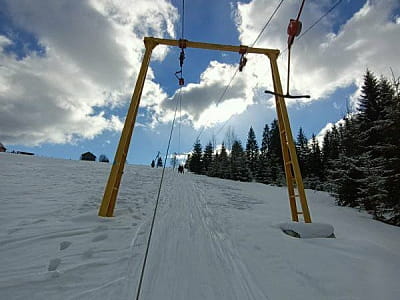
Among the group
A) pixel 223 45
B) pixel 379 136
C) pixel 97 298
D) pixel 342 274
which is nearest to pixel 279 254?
pixel 342 274

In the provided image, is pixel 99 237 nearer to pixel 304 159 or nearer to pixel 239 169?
pixel 239 169

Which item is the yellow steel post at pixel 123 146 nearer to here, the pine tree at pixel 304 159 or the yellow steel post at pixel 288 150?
the yellow steel post at pixel 288 150

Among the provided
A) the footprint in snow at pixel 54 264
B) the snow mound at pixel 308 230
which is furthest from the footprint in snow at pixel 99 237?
the snow mound at pixel 308 230

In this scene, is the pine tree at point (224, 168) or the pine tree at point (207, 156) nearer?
the pine tree at point (224, 168)

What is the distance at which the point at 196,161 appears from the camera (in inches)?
2197

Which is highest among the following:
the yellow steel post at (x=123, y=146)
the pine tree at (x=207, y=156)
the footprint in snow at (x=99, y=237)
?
the pine tree at (x=207, y=156)

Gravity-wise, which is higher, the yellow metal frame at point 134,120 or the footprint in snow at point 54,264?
the yellow metal frame at point 134,120

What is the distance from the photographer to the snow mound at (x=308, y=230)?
4266 millimetres

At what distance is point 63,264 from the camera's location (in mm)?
2598

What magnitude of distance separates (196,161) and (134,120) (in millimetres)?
50529

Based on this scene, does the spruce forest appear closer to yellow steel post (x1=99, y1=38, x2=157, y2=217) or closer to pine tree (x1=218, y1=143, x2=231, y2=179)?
yellow steel post (x1=99, y1=38, x2=157, y2=217)

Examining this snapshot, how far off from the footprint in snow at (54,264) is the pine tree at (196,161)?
51.6 metres

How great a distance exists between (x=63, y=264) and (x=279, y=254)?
3.19 meters

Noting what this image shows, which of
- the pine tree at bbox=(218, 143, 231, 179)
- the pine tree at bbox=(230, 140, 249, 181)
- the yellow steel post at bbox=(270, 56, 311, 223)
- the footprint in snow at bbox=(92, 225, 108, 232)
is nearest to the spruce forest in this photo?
the yellow steel post at bbox=(270, 56, 311, 223)
